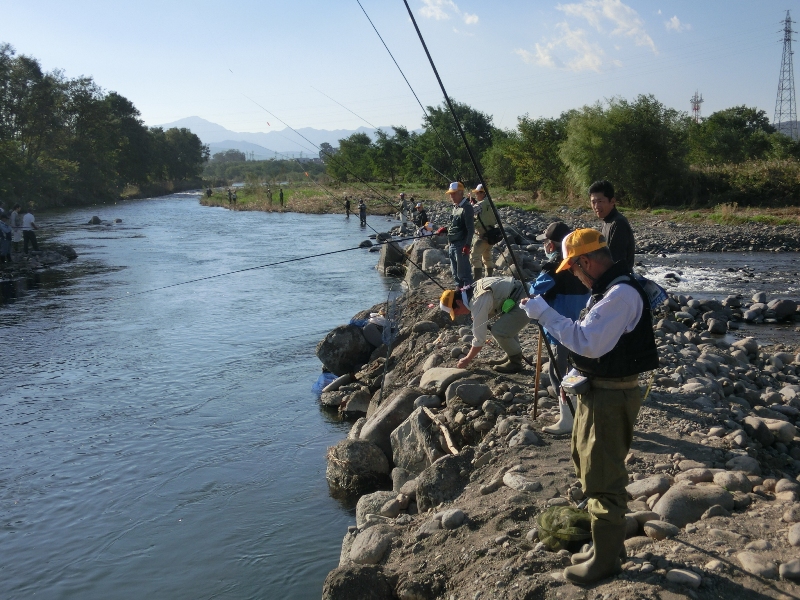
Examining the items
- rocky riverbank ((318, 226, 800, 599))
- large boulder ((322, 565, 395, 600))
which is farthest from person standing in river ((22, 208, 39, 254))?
large boulder ((322, 565, 395, 600))

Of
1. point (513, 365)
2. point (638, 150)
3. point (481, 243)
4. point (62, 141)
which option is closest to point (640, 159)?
point (638, 150)

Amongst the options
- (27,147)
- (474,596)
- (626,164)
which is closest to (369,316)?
(474,596)

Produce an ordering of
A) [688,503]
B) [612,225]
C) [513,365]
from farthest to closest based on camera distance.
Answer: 1. [513,365]
2. [612,225]
3. [688,503]

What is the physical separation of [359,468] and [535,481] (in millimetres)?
2617

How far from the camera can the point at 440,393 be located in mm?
7168

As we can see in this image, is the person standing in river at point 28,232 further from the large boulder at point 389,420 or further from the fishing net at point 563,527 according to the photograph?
the fishing net at point 563,527

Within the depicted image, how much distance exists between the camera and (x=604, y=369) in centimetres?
326

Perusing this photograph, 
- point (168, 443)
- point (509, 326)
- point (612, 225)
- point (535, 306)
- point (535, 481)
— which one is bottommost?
point (168, 443)

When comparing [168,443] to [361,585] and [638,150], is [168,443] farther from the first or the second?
[638,150]

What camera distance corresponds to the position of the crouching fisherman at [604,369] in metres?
3.20

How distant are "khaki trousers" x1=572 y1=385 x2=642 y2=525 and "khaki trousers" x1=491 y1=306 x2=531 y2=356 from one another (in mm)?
3294

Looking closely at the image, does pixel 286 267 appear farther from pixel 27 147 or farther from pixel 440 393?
pixel 27 147

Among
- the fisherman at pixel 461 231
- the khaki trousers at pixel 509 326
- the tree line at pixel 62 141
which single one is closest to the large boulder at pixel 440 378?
the khaki trousers at pixel 509 326

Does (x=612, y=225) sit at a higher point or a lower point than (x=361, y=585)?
higher
